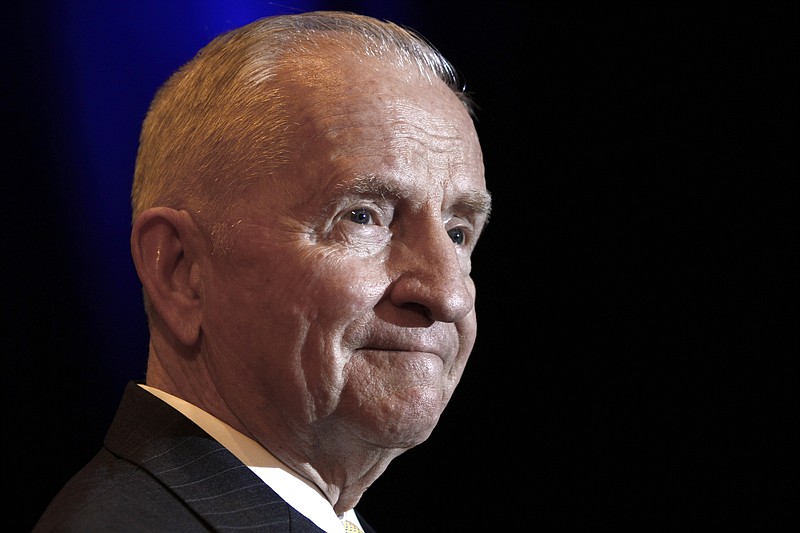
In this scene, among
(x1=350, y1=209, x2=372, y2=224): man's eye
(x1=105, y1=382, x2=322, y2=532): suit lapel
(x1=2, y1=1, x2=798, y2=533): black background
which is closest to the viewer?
(x1=105, y1=382, x2=322, y2=532): suit lapel

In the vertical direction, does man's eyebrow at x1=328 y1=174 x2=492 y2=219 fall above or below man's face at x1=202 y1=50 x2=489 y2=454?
above

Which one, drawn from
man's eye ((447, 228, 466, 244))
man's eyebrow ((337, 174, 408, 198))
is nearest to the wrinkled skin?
man's eyebrow ((337, 174, 408, 198))

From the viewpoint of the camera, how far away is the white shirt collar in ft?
5.42

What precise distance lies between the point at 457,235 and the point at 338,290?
369 millimetres

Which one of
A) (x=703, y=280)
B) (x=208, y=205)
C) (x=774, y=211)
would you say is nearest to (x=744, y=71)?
(x=774, y=211)

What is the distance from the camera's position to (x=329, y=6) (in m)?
2.49

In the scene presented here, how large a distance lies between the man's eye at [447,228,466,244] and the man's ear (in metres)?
0.47

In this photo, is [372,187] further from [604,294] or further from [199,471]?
[604,294]

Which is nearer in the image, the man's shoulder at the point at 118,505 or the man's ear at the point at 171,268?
the man's shoulder at the point at 118,505

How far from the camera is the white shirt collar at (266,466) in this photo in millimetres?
1651

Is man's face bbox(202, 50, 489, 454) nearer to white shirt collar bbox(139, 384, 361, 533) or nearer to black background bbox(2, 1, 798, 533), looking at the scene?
white shirt collar bbox(139, 384, 361, 533)

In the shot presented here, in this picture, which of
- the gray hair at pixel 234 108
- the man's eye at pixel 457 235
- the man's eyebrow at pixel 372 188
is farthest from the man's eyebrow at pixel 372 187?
the man's eye at pixel 457 235

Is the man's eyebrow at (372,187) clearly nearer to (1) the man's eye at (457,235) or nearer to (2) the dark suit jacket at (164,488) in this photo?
(1) the man's eye at (457,235)

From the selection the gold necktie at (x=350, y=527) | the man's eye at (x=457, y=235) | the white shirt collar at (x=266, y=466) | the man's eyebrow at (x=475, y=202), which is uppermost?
the man's eyebrow at (x=475, y=202)
